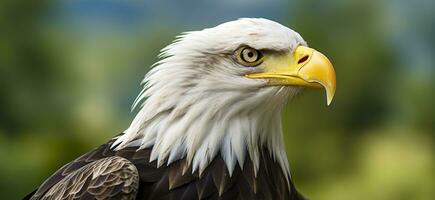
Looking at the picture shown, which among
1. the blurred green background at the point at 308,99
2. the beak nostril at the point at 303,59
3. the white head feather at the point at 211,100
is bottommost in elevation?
the blurred green background at the point at 308,99

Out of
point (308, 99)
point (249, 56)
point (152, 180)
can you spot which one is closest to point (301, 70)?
point (249, 56)

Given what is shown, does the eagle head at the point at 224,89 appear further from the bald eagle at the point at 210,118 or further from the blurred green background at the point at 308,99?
the blurred green background at the point at 308,99

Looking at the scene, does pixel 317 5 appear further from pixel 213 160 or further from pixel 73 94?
pixel 213 160

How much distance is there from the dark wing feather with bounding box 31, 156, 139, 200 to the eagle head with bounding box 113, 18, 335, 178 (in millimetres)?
90

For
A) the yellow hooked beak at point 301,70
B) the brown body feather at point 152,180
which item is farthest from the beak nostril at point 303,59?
the brown body feather at point 152,180

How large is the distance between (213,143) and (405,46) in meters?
8.40

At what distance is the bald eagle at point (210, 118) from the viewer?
232cm

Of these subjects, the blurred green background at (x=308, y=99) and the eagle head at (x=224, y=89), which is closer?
the eagle head at (x=224, y=89)

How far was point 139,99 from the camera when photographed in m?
2.43

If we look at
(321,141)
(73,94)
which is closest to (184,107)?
Answer: (321,141)

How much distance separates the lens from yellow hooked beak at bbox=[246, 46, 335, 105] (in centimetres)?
228

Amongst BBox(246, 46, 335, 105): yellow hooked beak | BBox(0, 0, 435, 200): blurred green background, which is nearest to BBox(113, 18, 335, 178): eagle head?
BBox(246, 46, 335, 105): yellow hooked beak

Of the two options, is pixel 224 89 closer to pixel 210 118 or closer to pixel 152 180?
pixel 210 118

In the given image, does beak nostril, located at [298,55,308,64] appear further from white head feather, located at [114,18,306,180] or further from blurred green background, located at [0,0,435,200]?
blurred green background, located at [0,0,435,200]
